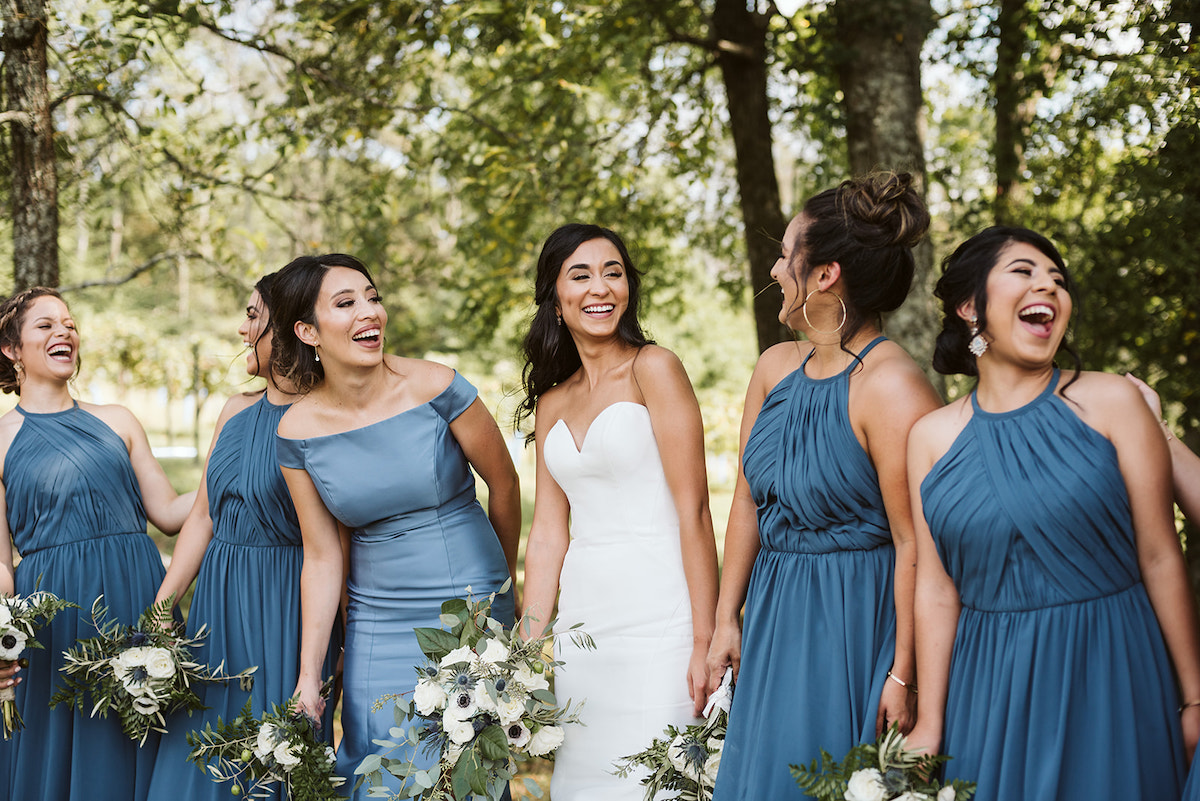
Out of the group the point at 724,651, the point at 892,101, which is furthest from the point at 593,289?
the point at 892,101

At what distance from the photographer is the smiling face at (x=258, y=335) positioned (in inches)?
171

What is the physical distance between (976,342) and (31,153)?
5123 millimetres

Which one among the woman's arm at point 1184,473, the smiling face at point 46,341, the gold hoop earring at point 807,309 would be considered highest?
the smiling face at point 46,341

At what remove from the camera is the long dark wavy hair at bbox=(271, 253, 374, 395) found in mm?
3883

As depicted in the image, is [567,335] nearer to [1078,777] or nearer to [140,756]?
[1078,777]

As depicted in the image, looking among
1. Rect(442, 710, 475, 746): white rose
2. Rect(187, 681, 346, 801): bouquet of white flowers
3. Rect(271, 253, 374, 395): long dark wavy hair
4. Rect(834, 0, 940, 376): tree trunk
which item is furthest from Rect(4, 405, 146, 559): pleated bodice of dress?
Rect(834, 0, 940, 376): tree trunk

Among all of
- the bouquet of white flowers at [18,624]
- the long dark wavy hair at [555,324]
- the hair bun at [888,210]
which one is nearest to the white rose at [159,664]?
the bouquet of white flowers at [18,624]

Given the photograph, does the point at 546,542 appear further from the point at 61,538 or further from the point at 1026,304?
the point at 61,538

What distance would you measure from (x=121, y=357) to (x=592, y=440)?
2052 centimetres

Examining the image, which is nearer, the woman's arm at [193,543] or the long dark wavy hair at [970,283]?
the long dark wavy hair at [970,283]

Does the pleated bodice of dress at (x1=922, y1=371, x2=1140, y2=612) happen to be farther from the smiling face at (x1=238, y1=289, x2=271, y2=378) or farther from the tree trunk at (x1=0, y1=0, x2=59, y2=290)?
the tree trunk at (x1=0, y1=0, x2=59, y2=290)

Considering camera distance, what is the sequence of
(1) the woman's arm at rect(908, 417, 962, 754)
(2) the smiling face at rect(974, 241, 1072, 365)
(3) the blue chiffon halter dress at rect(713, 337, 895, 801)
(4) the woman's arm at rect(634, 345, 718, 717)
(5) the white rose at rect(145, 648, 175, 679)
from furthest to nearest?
1. (5) the white rose at rect(145, 648, 175, 679)
2. (4) the woman's arm at rect(634, 345, 718, 717)
3. (3) the blue chiffon halter dress at rect(713, 337, 895, 801)
4. (1) the woman's arm at rect(908, 417, 962, 754)
5. (2) the smiling face at rect(974, 241, 1072, 365)

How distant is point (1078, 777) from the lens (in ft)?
8.08

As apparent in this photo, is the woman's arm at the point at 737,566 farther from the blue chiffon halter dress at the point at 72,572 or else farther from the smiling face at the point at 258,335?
the blue chiffon halter dress at the point at 72,572
